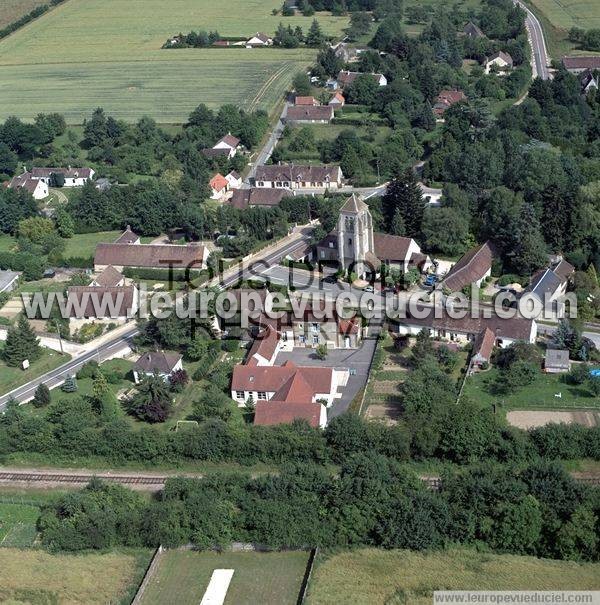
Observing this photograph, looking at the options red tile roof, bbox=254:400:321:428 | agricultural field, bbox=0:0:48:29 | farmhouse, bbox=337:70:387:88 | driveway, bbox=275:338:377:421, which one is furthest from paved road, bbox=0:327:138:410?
agricultural field, bbox=0:0:48:29

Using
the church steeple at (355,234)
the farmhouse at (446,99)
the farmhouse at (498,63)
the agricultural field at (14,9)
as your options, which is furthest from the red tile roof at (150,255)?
the agricultural field at (14,9)

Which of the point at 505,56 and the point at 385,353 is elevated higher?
Result: the point at 505,56

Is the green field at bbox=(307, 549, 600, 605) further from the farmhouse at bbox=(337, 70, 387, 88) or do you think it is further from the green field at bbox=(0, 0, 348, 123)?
the farmhouse at bbox=(337, 70, 387, 88)

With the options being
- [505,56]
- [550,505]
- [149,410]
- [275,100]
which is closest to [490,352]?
[550,505]

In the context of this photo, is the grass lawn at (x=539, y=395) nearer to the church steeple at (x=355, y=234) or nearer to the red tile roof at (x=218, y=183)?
the church steeple at (x=355, y=234)

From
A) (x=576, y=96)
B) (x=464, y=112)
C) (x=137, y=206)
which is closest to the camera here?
(x=137, y=206)

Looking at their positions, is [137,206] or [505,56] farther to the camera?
[505,56]

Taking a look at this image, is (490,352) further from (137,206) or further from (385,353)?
(137,206)

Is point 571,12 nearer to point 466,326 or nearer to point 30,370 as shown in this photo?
point 466,326
